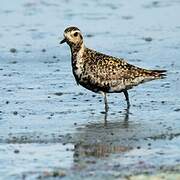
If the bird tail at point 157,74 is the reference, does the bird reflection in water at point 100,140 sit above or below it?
below

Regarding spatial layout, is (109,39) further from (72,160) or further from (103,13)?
(72,160)

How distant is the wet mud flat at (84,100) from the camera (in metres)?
10.8

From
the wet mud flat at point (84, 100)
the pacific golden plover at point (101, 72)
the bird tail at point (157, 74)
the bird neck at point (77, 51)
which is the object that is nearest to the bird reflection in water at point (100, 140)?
the wet mud flat at point (84, 100)

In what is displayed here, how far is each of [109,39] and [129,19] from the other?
84.0 inches

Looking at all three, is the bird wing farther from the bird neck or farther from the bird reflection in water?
the bird reflection in water

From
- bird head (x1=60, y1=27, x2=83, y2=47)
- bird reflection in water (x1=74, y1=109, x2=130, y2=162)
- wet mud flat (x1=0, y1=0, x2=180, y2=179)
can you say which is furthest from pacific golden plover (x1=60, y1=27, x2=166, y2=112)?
bird reflection in water (x1=74, y1=109, x2=130, y2=162)

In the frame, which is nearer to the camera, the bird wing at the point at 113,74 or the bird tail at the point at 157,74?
the bird wing at the point at 113,74

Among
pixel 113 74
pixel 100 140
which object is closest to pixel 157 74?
pixel 113 74

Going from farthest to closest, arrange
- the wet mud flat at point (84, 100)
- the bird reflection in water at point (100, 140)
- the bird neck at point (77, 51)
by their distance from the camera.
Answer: the bird neck at point (77, 51) → the bird reflection in water at point (100, 140) → the wet mud flat at point (84, 100)

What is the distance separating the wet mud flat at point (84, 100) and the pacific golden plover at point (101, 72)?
299 millimetres

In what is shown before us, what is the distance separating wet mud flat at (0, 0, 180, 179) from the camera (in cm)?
1084

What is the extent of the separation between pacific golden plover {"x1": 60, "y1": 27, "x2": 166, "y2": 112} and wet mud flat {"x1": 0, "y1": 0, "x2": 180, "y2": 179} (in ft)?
0.98

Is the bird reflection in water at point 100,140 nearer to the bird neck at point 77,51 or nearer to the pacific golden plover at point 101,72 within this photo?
the pacific golden plover at point 101,72

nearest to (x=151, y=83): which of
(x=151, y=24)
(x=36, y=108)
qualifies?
(x=36, y=108)
